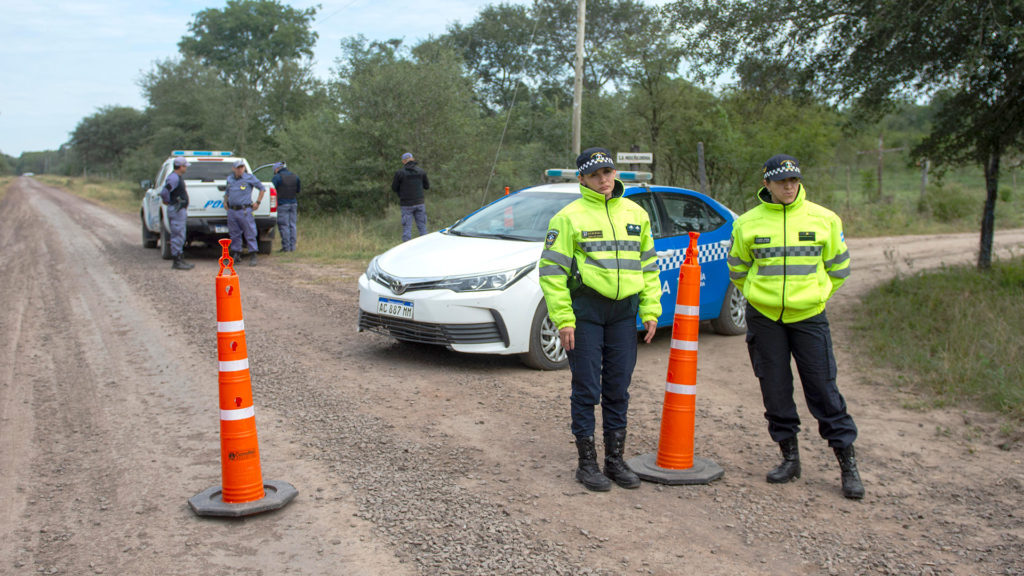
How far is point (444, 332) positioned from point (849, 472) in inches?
131

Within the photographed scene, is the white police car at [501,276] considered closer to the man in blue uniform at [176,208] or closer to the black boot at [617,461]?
the black boot at [617,461]

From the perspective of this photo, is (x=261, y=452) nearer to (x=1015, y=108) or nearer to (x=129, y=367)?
(x=129, y=367)

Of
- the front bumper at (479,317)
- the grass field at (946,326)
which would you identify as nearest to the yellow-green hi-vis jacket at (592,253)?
the front bumper at (479,317)

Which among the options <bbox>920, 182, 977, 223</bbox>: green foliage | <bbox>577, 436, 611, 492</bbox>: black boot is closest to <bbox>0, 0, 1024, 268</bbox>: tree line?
<bbox>920, 182, 977, 223</bbox>: green foliage

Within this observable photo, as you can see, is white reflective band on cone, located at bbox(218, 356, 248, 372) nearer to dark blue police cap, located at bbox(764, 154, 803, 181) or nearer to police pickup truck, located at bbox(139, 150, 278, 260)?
dark blue police cap, located at bbox(764, 154, 803, 181)

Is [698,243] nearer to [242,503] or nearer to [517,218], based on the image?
[517,218]

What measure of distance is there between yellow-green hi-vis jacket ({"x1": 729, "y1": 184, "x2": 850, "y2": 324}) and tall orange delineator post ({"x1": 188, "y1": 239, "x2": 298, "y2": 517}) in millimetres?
2694

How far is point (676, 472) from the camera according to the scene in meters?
4.73

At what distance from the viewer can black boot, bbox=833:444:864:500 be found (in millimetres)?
4555

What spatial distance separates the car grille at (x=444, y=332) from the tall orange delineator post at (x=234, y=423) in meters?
2.71

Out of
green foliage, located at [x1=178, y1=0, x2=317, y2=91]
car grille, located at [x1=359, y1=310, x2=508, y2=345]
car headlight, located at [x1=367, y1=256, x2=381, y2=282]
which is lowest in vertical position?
car grille, located at [x1=359, y1=310, x2=508, y2=345]

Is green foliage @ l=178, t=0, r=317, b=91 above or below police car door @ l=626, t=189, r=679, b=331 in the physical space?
above

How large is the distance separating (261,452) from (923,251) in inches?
628

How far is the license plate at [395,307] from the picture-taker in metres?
6.93
